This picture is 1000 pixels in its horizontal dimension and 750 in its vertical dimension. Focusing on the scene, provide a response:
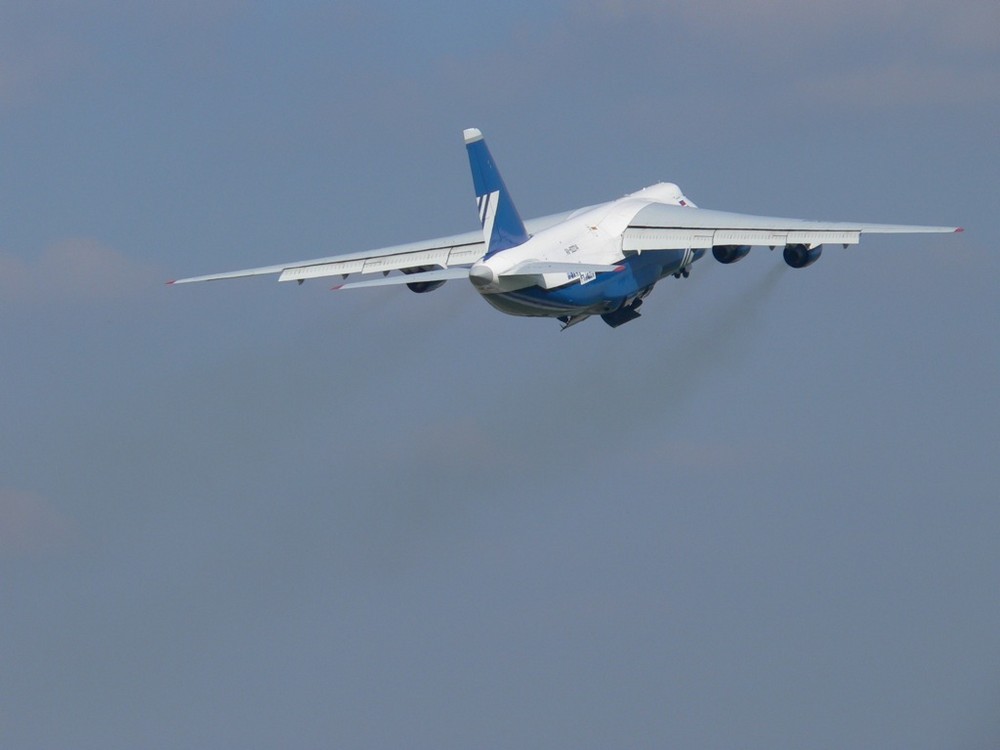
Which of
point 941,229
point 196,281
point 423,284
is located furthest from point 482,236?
point 941,229

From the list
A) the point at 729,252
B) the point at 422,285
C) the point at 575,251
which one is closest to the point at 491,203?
the point at 575,251

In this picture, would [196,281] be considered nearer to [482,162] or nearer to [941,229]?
[482,162]

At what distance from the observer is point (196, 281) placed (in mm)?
48531

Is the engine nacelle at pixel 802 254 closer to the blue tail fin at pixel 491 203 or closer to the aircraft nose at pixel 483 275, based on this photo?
the blue tail fin at pixel 491 203

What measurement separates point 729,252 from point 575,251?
14.8 ft

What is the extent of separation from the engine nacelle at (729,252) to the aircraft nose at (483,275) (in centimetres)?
696

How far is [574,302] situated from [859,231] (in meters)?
5.40

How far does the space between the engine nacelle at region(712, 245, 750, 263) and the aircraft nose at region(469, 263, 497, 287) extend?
6.96 metres

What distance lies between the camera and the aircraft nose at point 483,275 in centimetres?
4378

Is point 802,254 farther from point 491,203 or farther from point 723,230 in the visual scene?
point 491,203

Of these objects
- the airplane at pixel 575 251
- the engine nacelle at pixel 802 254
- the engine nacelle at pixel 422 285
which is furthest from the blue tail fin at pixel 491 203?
the engine nacelle at pixel 802 254

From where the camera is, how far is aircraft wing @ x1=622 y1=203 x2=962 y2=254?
4491 cm

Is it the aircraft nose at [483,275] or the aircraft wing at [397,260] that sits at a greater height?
the aircraft wing at [397,260]

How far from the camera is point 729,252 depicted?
49.3 m
